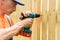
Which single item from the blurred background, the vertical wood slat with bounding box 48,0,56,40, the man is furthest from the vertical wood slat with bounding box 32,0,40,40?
the man

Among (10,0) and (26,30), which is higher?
(10,0)

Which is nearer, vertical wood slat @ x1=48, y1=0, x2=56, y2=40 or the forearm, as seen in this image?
the forearm

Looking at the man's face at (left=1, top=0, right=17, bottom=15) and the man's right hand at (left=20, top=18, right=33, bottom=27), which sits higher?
the man's face at (left=1, top=0, right=17, bottom=15)

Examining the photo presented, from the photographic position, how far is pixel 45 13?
1.47 meters

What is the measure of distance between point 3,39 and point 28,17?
254 mm

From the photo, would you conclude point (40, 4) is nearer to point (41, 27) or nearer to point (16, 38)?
point (41, 27)

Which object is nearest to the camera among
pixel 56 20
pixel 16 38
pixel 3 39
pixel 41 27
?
pixel 3 39

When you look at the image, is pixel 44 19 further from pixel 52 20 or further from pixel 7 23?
pixel 7 23

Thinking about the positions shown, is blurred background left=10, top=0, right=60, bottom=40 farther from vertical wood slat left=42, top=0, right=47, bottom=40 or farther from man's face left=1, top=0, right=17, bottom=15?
man's face left=1, top=0, right=17, bottom=15

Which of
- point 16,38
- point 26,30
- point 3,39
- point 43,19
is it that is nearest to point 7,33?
point 3,39

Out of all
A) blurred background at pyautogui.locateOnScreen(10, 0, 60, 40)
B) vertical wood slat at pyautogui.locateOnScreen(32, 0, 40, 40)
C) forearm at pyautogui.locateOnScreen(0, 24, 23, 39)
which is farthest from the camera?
vertical wood slat at pyautogui.locateOnScreen(32, 0, 40, 40)

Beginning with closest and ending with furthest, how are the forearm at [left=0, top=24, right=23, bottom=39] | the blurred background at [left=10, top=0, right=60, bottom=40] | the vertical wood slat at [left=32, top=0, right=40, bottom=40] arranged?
the forearm at [left=0, top=24, right=23, bottom=39], the blurred background at [left=10, top=0, right=60, bottom=40], the vertical wood slat at [left=32, top=0, right=40, bottom=40]

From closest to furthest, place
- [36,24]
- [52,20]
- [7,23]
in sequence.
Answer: [7,23] < [52,20] < [36,24]

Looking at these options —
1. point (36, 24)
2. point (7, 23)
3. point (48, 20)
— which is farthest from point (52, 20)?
point (7, 23)
